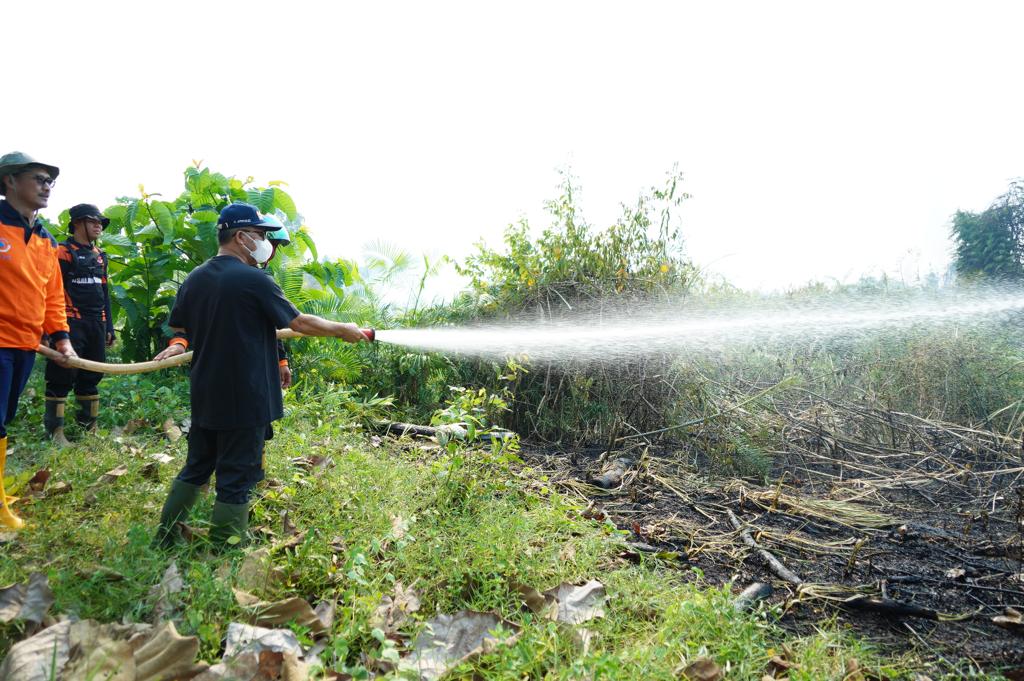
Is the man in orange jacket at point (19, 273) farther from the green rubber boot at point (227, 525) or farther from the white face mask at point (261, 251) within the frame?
the white face mask at point (261, 251)

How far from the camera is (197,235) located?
21.3 ft

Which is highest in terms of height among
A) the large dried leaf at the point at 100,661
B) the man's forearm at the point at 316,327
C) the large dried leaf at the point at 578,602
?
the man's forearm at the point at 316,327

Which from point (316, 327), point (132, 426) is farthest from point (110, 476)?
point (316, 327)

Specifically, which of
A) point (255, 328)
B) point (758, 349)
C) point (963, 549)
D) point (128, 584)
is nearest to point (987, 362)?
point (758, 349)

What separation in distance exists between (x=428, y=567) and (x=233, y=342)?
4.67 feet

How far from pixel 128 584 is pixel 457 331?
13.6 feet

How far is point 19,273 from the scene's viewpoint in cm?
348

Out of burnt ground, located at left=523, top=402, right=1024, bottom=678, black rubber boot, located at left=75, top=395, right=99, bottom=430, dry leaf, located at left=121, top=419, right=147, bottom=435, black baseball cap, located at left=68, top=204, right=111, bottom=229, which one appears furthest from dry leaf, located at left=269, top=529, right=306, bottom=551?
black baseball cap, located at left=68, top=204, right=111, bottom=229

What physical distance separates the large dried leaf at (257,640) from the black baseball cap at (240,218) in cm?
188

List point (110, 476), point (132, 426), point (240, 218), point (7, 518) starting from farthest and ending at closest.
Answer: point (132, 426)
point (110, 476)
point (7, 518)
point (240, 218)

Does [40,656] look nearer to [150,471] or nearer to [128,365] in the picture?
[128,365]

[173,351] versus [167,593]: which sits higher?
[173,351]

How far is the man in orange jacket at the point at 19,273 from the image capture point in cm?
342

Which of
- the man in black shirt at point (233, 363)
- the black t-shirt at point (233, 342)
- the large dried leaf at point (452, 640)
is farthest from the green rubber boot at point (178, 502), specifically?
the large dried leaf at point (452, 640)
